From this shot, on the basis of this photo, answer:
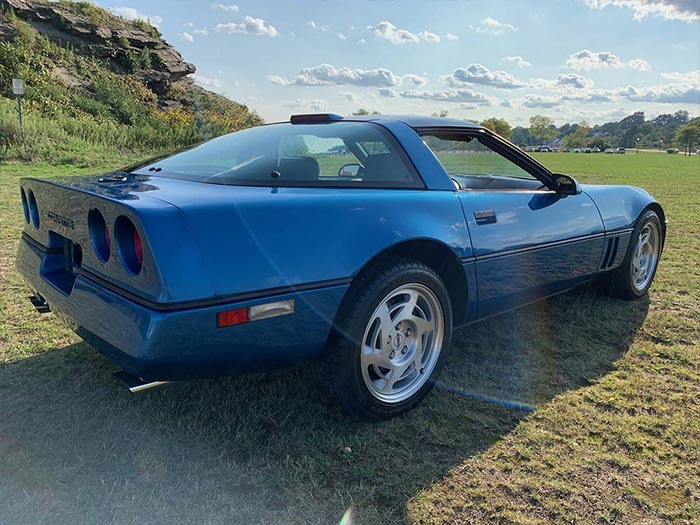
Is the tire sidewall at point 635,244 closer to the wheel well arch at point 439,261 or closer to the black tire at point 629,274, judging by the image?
the black tire at point 629,274

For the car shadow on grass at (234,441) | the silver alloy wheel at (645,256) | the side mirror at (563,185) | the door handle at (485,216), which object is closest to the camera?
the car shadow on grass at (234,441)

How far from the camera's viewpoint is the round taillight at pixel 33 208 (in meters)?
2.30

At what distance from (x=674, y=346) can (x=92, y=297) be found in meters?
3.10

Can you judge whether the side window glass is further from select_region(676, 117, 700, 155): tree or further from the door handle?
select_region(676, 117, 700, 155): tree

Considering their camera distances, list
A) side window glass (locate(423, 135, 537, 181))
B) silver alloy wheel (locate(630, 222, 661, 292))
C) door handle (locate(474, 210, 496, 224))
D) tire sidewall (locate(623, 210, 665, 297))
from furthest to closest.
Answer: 1. silver alloy wheel (locate(630, 222, 661, 292))
2. tire sidewall (locate(623, 210, 665, 297))
3. side window glass (locate(423, 135, 537, 181))
4. door handle (locate(474, 210, 496, 224))

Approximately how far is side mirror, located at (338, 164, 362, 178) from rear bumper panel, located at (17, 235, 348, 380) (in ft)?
1.94

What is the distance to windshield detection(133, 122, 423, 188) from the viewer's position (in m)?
2.09

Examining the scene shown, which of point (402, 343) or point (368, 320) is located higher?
point (368, 320)

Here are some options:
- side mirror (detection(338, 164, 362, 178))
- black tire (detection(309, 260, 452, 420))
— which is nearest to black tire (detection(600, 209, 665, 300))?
black tire (detection(309, 260, 452, 420))

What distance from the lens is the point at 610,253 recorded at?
3.34 meters

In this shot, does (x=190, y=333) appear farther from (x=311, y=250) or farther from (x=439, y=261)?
(x=439, y=261)

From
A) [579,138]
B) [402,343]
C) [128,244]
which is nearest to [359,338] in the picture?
[402,343]

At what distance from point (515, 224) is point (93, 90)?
2110 cm

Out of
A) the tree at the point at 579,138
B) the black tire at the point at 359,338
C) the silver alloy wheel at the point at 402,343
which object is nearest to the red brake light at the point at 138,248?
the black tire at the point at 359,338
